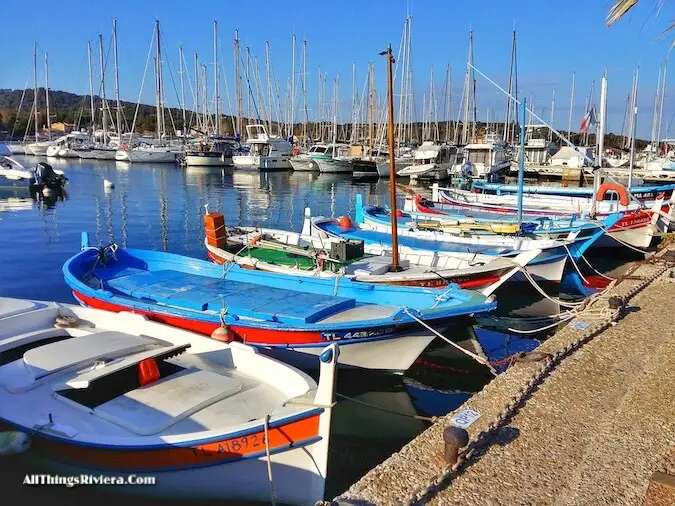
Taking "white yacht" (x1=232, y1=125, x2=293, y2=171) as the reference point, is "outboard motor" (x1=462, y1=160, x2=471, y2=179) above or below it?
below

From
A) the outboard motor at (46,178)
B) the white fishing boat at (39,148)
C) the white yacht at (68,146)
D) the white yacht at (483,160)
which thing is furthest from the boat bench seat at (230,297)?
the white fishing boat at (39,148)

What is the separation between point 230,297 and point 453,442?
19.6 ft

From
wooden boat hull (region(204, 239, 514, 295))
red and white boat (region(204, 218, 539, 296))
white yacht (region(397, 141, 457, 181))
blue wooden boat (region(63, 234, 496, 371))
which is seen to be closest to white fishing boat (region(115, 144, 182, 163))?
white yacht (region(397, 141, 457, 181))

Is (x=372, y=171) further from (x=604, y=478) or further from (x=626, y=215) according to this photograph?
(x=604, y=478)

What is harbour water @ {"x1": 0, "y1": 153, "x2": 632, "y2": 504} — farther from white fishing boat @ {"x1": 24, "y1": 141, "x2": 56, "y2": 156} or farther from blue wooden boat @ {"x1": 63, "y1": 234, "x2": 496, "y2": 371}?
white fishing boat @ {"x1": 24, "y1": 141, "x2": 56, "y2": 156}

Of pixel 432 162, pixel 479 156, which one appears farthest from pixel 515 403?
pixel 479 156

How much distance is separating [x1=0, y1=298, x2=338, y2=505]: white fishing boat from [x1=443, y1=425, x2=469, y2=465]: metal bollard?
1.13 meters

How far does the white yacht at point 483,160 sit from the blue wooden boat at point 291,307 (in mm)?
42261

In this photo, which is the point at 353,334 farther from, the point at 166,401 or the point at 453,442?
the point at 453,442

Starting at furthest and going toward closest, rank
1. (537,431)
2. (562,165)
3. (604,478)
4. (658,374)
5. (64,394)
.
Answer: (562,165) < (658,374) < (64,394) < (537,431) < (604,478)

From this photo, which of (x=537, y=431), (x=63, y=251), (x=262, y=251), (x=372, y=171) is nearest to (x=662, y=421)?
(x=537, y=431)

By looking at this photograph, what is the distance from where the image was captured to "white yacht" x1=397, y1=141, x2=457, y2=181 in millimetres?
54906

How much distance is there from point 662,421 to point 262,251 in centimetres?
1010

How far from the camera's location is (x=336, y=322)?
29.4 ft
